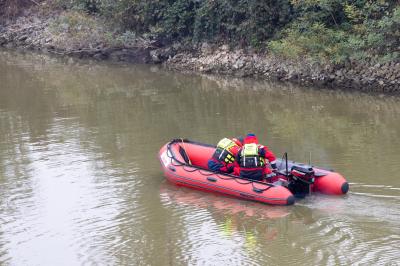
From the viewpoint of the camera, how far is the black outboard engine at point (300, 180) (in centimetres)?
1052

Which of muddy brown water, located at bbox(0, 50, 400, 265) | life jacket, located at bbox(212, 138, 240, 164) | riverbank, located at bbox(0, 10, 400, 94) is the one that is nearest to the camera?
muddy brown water, located at bbox(0, 50, 400, 265)

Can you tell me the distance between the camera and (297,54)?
19.6m

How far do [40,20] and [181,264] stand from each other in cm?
2316

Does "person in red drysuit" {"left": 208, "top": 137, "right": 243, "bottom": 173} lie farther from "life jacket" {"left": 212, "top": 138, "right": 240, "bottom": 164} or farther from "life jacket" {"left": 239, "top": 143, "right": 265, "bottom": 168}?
"life jacket" {"left": 239, "top": 143, "right": 265, "bottom": 168}

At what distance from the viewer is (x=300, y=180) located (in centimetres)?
1056

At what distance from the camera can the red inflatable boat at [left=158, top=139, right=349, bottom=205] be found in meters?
10.4

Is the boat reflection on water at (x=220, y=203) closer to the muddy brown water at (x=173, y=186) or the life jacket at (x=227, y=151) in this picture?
the muddy brown water at (x=173, y=186)

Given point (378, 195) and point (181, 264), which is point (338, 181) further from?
point (181, 264)

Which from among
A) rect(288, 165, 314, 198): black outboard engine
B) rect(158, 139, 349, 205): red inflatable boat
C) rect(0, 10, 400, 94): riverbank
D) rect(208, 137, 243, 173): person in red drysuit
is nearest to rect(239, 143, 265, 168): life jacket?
rect(158, 139, 349, 205): red inflatable boat

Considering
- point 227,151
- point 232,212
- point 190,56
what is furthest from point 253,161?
point 190,56

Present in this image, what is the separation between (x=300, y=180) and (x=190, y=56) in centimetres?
1392

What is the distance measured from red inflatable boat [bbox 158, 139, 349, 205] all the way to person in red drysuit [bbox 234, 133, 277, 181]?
0.19 meters

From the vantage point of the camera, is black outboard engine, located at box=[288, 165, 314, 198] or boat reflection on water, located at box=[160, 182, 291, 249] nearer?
boat reflection on water, located at box=[160, 182, 291, 249]

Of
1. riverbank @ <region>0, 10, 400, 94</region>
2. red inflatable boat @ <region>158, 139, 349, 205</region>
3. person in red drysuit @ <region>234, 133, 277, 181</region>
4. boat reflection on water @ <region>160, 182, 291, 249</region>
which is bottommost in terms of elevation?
boat reflection on water @ <region>160, 182, 291, 249</region>
